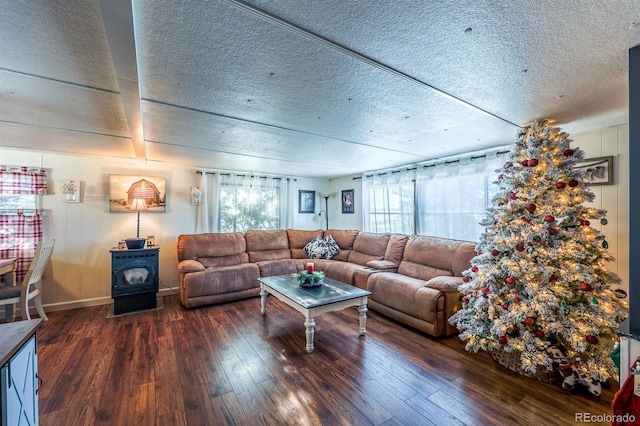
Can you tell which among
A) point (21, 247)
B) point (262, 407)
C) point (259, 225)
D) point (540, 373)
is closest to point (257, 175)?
point (259, 225)

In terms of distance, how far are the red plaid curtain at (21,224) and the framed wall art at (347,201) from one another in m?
4.82

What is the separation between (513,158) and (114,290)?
485 cm

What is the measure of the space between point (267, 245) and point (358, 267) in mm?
1790

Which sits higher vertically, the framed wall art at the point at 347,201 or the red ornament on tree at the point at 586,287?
the framed wall art at the point at 347,201

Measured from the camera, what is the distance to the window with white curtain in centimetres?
353

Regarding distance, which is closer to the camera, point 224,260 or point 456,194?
point 456,194

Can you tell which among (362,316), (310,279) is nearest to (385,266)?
(362,316)

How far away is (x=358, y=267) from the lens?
4.08 m

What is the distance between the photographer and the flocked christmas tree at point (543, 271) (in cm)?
195

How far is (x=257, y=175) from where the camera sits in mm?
5180

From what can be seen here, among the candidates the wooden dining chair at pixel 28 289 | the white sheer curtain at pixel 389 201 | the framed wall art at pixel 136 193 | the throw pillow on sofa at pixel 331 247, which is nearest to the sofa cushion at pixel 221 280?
the framed wall art at pixel 136 193

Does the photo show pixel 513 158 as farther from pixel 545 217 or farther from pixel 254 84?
Answer: pixel 254 84

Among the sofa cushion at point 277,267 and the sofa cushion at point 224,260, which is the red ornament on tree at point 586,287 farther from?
the sofa cushion at point 224,260

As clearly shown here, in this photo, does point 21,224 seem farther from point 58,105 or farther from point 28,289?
point 58,105
